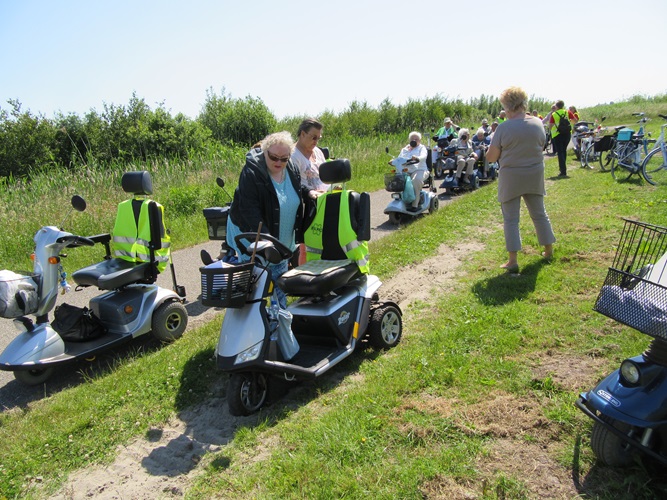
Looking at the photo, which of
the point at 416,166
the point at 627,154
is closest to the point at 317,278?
the point at 416,166

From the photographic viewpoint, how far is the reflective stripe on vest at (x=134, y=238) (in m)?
5.45

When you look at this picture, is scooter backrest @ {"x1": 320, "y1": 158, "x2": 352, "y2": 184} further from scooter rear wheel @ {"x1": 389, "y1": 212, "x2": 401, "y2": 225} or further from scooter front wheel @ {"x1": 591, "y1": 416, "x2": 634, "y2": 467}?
scooter rear wheel @ {"x1": 389, "y1": 212, "x2": 401, "y2": 225}

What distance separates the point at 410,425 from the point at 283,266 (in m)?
1.94

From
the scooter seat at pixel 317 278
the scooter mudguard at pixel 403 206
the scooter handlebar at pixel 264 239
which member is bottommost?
the scooter mudguard at pixel 403 206

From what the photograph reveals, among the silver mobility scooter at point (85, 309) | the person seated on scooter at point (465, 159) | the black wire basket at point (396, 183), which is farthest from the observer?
the person seated on scooter at point (465, 159)

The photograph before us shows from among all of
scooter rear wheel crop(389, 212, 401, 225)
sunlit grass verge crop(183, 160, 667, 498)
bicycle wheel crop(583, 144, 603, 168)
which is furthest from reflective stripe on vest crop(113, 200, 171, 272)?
bicycle wheel crop(583, 144, 603, 168)

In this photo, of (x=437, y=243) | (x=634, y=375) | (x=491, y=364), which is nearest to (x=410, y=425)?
(x=491, y=364)

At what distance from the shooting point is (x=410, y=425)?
10.8ft

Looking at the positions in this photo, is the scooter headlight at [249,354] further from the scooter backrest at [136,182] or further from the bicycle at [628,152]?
the bicycle at [628,152]

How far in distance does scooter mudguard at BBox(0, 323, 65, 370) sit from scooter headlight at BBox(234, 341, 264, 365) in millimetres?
2133

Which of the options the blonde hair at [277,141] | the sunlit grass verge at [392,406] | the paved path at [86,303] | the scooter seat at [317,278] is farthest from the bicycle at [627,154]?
the blonde hair at [277,141]

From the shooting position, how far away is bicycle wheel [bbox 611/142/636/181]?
38.7 ft

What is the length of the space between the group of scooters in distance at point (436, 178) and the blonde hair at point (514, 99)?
4120mm

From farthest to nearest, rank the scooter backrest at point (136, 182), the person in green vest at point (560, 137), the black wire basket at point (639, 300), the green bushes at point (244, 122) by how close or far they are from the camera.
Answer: the green bushes at point (244, 122)
the person in green vest at point (560, 137)
the scooter backrest at point (136, 182)
the black wire basket at point (639, 300)
